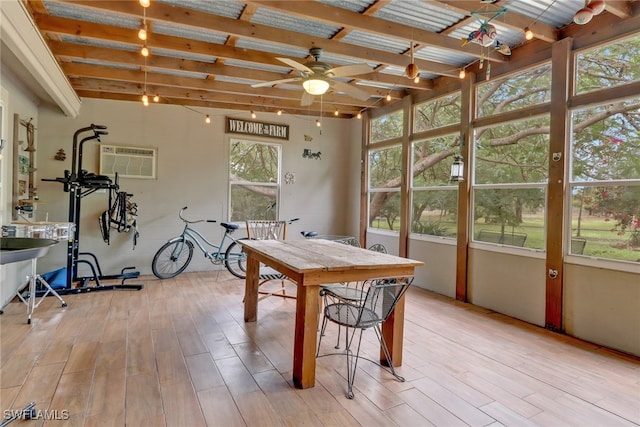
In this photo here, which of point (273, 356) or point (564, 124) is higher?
point (564, 124)

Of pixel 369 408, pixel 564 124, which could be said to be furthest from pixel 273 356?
pixel 564 124

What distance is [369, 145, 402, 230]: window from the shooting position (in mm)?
5609

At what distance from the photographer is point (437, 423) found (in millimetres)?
1950

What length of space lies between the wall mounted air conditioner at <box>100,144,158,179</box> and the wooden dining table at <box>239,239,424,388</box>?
3336 mm

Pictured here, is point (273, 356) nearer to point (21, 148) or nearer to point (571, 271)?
point (571, 271)

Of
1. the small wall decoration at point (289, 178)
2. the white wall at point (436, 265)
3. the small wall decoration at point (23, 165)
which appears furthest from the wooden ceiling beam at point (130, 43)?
the white wall at point (436, 265)

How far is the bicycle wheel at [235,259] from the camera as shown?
536 cm

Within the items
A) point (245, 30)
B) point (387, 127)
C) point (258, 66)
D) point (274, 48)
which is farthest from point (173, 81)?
point (387, 127)

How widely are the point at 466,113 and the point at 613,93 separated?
151 centimetres

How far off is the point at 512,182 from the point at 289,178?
3572 millimetres

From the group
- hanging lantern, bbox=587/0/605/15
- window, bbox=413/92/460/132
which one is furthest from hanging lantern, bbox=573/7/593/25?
window, bbox=413/92/460/132

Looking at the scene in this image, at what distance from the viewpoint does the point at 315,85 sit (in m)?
3.29

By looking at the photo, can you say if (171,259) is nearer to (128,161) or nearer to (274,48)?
(128,161)

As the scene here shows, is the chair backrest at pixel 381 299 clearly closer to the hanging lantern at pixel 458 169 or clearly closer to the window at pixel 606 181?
the window at pixel 606 181
